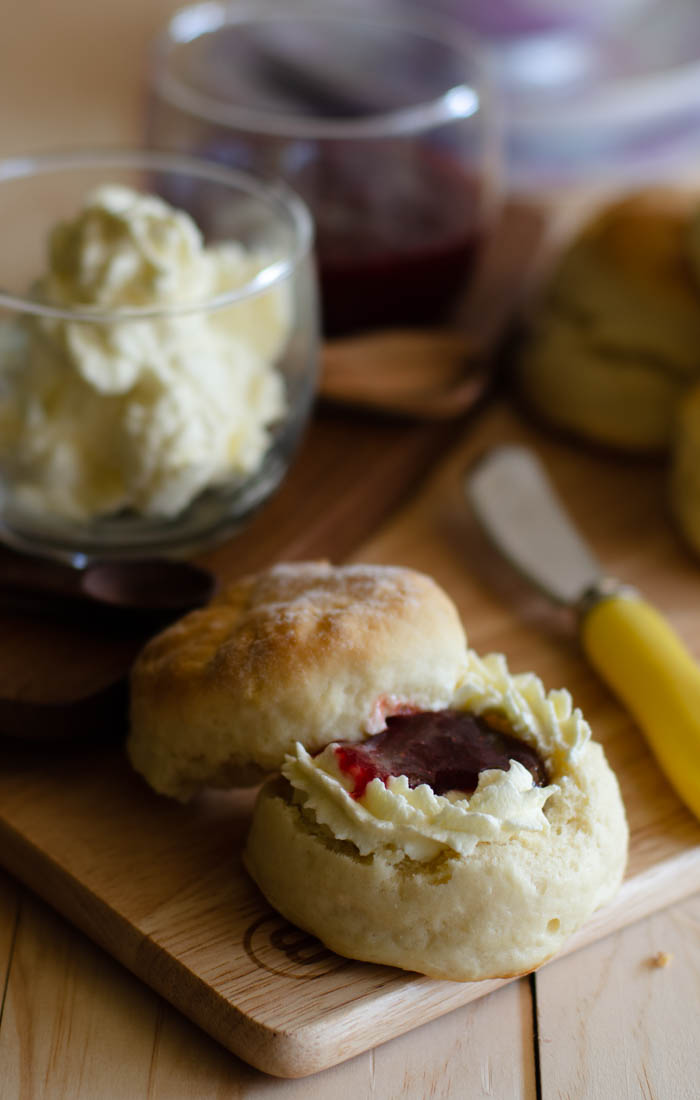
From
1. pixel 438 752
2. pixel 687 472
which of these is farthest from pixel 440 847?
pixel 687 472

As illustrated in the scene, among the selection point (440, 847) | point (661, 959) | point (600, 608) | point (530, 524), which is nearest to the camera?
point (440, 847)

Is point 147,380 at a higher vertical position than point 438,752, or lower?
higher

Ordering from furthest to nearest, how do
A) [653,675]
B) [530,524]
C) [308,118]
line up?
1. [308,118]
2. [530,524]
3. [653,675]

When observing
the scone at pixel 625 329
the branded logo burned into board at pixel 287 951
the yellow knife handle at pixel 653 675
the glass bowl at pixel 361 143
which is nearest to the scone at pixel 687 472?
the scone at pixel 625 329

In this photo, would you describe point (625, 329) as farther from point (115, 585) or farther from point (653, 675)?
point (115, 585)

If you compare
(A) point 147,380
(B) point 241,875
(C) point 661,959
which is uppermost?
(A) point 147,380

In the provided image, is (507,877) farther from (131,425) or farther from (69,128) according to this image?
(69,128)

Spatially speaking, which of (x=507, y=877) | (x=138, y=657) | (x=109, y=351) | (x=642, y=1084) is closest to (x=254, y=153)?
(x=109, y=351)

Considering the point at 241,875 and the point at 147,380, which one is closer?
the point at 241,875
